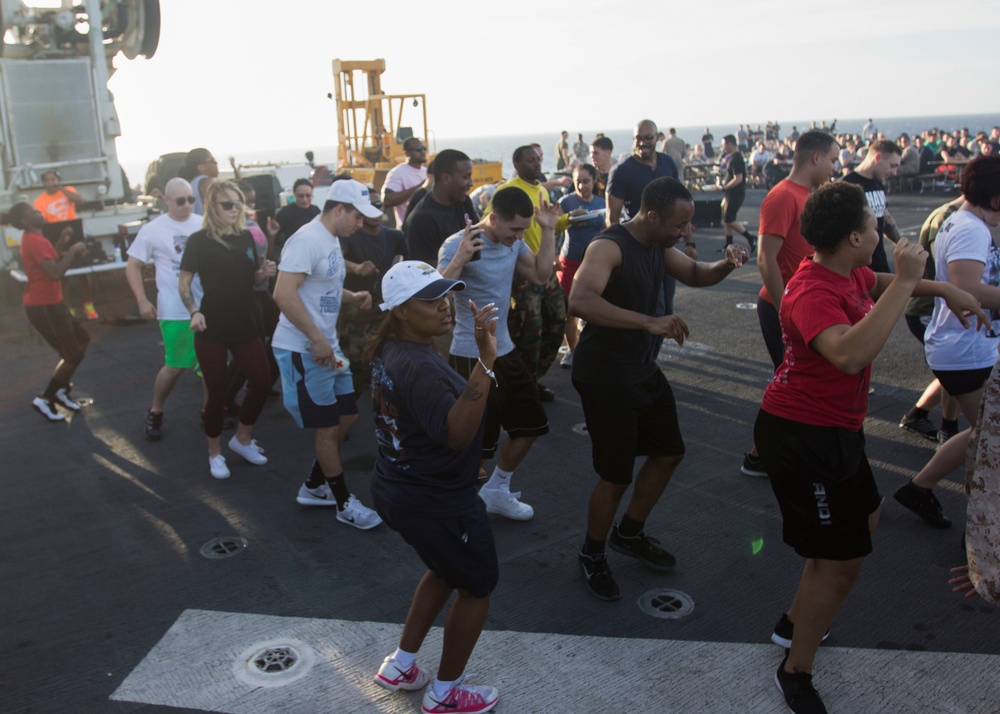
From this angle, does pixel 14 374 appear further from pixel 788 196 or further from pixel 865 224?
pixel 865 224

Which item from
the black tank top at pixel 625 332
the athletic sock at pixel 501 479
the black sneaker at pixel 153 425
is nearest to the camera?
the black tank top at pixel 625 332

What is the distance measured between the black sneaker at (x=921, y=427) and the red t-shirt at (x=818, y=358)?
3.08 metres

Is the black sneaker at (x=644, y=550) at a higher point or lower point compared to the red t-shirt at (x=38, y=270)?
lower

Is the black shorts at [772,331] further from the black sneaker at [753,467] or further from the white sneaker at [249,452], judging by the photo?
the white sneaker at [249,452]

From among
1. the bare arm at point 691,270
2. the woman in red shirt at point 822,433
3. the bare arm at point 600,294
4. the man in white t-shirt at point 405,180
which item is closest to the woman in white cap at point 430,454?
the bare arm at point 600,294

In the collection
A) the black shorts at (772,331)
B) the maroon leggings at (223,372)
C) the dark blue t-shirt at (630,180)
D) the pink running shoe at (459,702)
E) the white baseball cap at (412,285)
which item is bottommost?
the pink running shoe at (459,702)

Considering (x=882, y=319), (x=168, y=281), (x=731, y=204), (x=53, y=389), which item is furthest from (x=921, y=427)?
(x=731, y=204)

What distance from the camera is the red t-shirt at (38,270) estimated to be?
271 inches

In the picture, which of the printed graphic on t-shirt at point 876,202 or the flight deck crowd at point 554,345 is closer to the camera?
the flight deck crowd at point 554,345

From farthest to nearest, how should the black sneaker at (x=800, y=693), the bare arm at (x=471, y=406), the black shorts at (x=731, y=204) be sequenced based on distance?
Answer: the black shorts at (x=731, y=204)
the black sneaker at (x=800, y=693)
the bare arm at (x=471, y=406)

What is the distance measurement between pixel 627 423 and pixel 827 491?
3.37 feet

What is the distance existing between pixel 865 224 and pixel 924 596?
1.91m

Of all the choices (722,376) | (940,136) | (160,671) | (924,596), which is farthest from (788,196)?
(940,136)

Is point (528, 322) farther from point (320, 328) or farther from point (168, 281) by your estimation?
point (168, 281)
